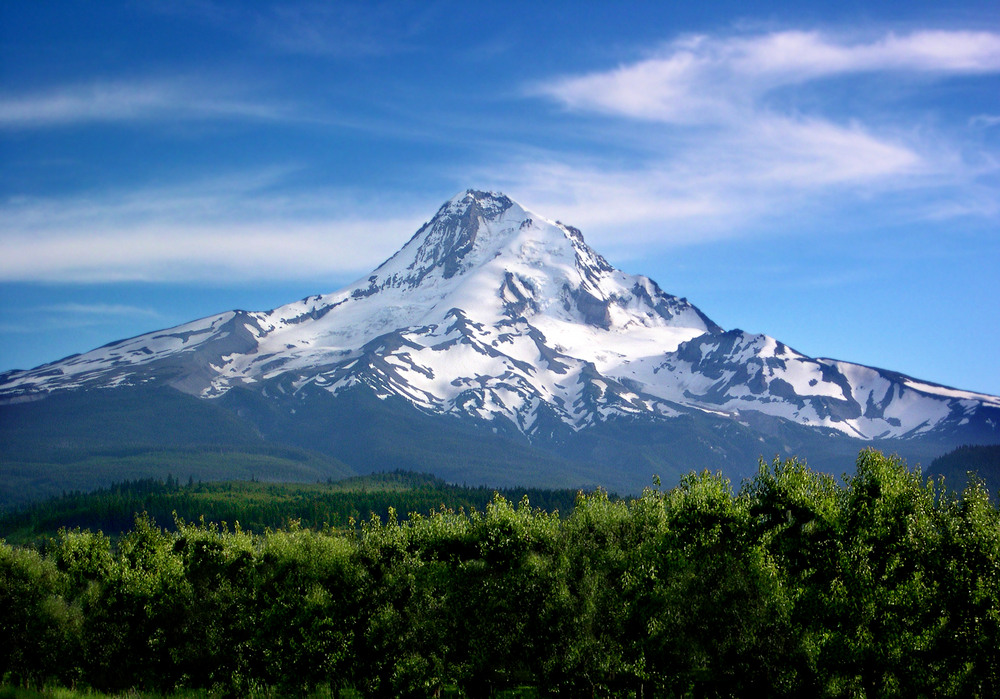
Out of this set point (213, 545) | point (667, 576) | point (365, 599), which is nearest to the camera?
point (667, 576)

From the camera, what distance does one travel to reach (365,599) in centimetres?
7675

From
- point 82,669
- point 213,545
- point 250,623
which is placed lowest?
point 82,669

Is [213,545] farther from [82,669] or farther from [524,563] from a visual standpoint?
[524,563]

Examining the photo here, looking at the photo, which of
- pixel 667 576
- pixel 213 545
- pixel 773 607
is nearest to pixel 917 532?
pixel 773 607

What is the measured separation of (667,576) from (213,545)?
141 feet

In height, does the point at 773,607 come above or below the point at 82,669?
above

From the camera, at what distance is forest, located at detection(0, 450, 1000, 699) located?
62.5m

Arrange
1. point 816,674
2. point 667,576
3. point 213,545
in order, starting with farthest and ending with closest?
1. point 213,545
2. point 667,576
3. point 816,674

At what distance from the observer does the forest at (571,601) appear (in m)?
62.5

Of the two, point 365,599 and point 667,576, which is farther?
point 365,599

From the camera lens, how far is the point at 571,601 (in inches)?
2776

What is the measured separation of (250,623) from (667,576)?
35921mm

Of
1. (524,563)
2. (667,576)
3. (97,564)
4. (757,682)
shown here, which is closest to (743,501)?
(667,576)

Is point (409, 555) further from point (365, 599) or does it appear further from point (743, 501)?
point (743, 501)
